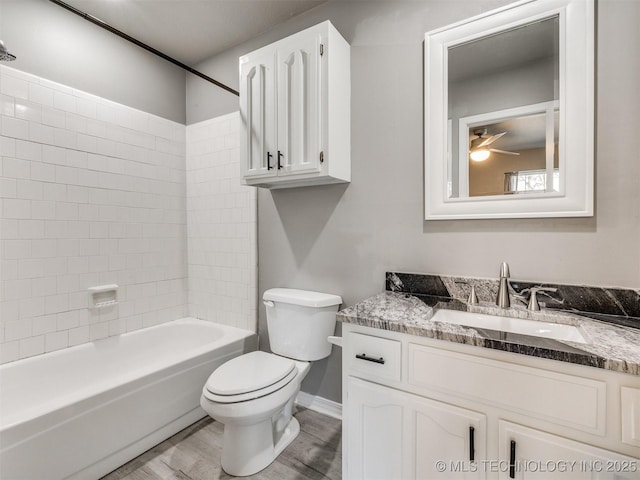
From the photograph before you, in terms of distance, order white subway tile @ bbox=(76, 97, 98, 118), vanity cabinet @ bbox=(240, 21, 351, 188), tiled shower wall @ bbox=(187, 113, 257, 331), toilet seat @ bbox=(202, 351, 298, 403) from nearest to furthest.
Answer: toilet seat @ bbox=(202, 351, 298, 403), vanity cabinet @ bbox=(240, 21, 351, 188), white subway tile @ bbox=(76, 97, 98, 118), tiled shower wall @ bbox=(187, 113, 257, 331)

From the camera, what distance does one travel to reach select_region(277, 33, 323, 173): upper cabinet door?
1675 millimetres

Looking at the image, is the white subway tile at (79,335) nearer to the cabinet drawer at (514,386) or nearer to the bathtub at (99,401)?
the bathtub at (99,401)

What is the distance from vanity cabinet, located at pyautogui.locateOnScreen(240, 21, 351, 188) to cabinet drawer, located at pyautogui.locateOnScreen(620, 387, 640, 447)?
136 cm

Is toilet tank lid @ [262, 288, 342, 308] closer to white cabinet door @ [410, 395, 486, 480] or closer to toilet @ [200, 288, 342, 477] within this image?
toilet @ [200, 288, 342, 477]

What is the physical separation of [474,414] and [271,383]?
88 centimetres

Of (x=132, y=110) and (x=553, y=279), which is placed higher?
(x=132, y=110)

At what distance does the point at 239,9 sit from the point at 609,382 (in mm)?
2502

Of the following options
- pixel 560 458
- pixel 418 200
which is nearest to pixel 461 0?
pixel 418 200

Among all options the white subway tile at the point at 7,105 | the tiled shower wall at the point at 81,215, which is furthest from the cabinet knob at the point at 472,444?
the white subway tile at the point at 7,105

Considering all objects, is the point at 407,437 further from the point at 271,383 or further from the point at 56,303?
the point at 56,303

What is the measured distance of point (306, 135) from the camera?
1719 millimetres

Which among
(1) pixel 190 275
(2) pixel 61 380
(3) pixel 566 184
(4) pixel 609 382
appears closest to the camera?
(4) pixel 609 382

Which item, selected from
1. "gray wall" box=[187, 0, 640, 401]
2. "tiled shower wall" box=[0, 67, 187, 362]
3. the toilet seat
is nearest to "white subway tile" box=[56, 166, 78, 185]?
"tiled shower wall" box=[0, 67, 187, 362]

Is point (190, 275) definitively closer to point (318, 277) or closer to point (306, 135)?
point (318, 277)
